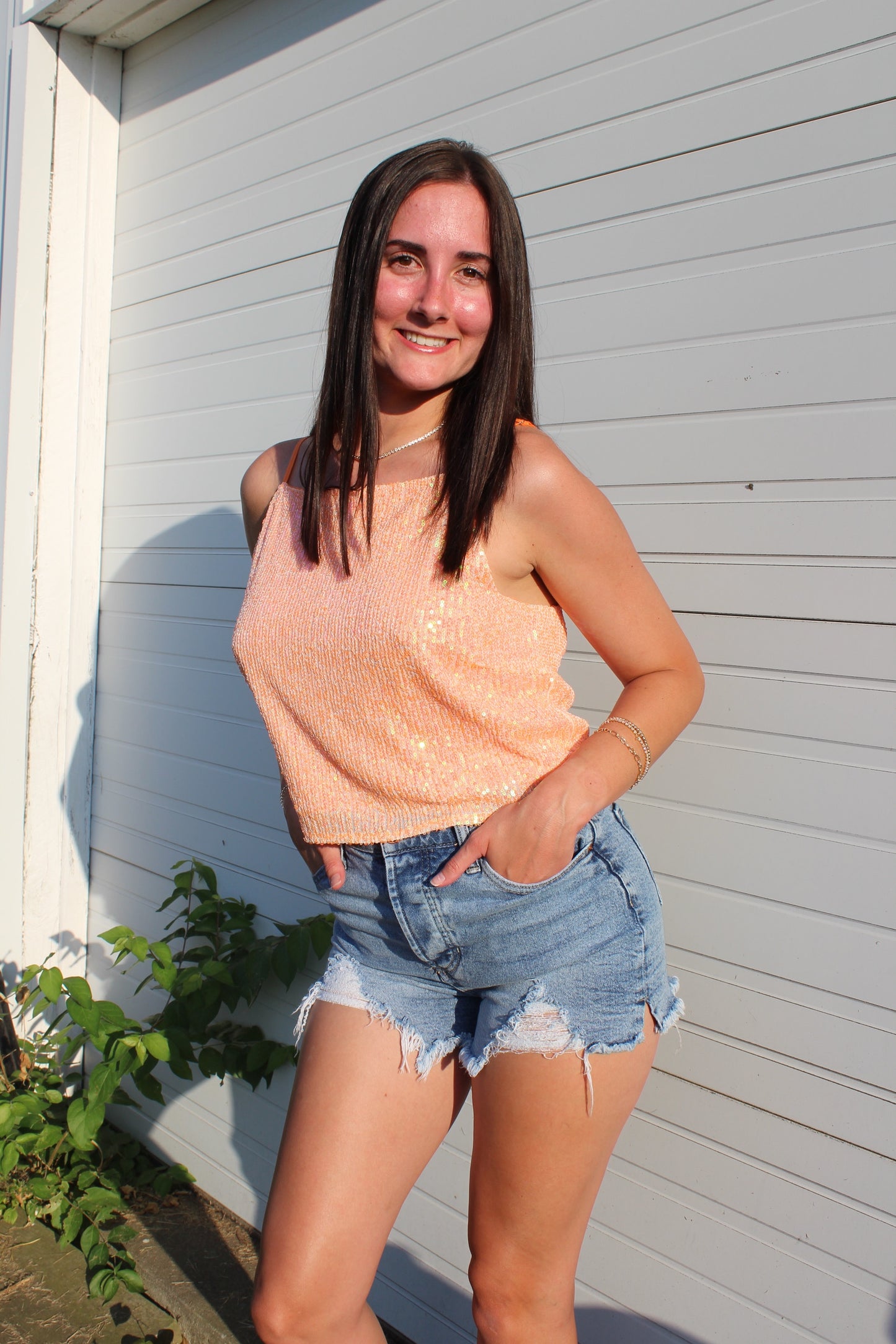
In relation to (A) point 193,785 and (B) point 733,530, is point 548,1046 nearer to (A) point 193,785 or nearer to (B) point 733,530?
(B) point 733,530

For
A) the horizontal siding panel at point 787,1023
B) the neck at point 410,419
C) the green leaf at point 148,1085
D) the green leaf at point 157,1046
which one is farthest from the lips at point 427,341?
the green leaf at point 148,1085

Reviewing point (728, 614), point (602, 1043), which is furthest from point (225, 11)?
point (602, 1043)

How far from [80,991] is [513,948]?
69.5 inches

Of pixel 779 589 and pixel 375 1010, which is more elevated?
pixel 779 589

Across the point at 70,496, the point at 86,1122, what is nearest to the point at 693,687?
the point at 86,1122

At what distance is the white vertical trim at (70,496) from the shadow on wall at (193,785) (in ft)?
0.21

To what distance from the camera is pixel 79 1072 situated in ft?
11.8

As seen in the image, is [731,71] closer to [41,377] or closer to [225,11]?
[225,11]

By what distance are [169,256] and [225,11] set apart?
Result: 2.42ft

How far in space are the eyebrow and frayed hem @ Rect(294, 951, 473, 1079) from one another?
3.79 ft

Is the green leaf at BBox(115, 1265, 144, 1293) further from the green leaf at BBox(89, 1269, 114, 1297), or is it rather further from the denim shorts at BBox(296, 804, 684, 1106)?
the denim shorts at BBox(296, 804, 684, 1106)

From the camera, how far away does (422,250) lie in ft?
5.19

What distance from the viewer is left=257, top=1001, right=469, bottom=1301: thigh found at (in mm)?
1495

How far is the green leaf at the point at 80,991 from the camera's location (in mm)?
2707
